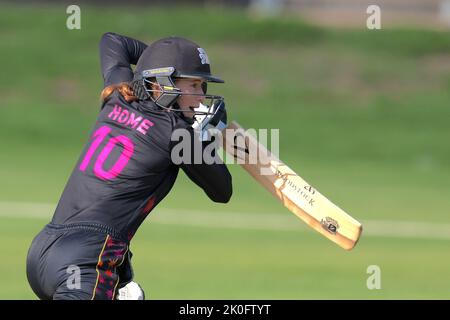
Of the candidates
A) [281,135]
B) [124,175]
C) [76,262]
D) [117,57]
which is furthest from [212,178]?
[281,135]

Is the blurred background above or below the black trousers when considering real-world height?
above

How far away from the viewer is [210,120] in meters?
5.61

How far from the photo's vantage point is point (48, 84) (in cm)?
2355

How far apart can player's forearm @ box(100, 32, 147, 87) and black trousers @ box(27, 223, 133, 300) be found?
0.97 m

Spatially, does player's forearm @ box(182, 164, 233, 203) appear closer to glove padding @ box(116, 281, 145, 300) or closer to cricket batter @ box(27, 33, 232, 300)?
cricket batter @ box(27, 33, 232, 300)

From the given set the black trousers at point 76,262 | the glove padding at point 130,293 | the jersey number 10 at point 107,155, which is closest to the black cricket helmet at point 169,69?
the jersey number 10 at point 107,155

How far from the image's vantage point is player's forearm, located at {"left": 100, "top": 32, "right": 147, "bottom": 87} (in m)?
5.98

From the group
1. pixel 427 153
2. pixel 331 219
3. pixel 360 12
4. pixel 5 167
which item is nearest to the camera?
pixel 331 219

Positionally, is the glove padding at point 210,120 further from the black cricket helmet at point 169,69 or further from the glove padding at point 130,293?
the glove padding at point 130,293

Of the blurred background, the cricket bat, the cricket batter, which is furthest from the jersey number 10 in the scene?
the blurred background

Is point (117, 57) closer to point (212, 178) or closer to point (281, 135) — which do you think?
point (212, 178)
